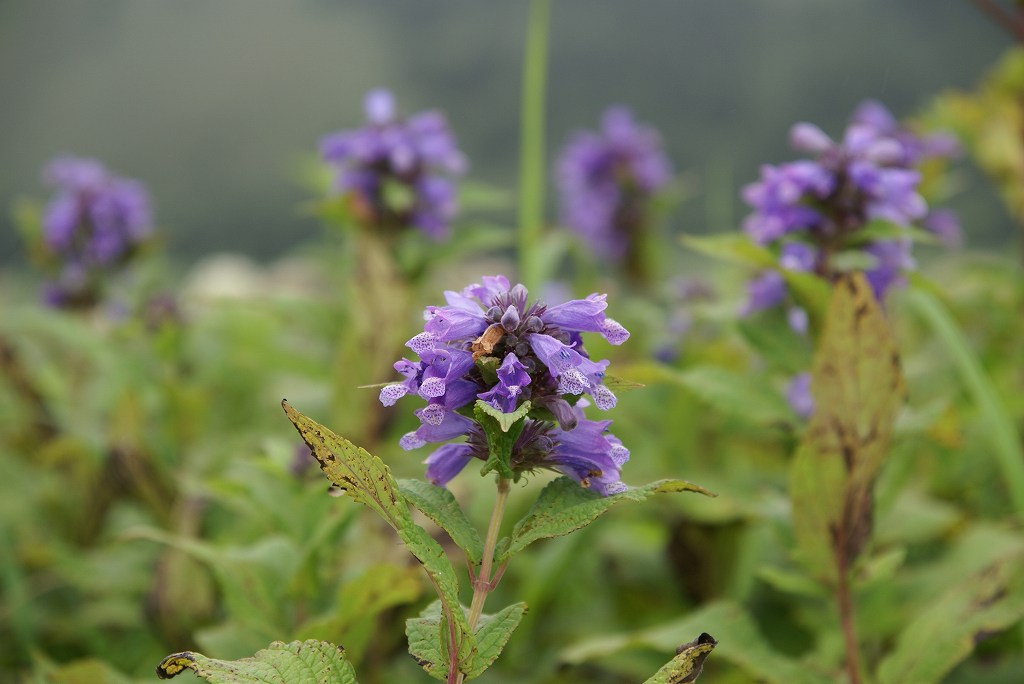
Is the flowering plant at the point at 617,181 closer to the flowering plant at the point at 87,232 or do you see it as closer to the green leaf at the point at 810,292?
the flowering plant at the point at 87,232

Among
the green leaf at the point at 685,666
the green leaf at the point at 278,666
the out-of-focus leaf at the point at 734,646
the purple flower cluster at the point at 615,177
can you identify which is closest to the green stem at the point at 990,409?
the out-of-focus leaf at the point at 734,646

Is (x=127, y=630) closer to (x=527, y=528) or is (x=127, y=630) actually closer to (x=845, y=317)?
(x=527, y=528)

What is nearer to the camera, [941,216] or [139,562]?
[139,562]

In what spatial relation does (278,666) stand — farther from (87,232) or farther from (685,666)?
(87,232)

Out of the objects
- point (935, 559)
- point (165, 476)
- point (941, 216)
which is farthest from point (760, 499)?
point (165, 476)

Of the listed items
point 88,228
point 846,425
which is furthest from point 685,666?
point 88,228

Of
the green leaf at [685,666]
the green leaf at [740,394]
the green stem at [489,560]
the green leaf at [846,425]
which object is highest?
the green leaf at [740,394]
